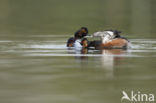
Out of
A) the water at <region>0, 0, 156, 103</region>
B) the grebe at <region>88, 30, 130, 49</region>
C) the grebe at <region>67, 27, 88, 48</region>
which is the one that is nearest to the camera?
the water at <region>0, 0, 156, 103</region>

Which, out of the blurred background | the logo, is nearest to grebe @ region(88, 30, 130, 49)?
the blurred background

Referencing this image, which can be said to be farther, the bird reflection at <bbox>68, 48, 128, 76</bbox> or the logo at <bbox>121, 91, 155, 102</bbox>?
the bird reflection at <bbox>68, 48, 128, 76</bbox>

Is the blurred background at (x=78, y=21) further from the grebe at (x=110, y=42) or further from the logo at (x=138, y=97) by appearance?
the logo at (x=138, y=97)

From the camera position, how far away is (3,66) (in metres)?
13.2

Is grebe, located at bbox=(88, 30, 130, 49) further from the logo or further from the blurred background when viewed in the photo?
the logo

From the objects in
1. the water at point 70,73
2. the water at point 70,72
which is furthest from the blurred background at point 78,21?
the water at point 70,73

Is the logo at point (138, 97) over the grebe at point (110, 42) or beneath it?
beneath

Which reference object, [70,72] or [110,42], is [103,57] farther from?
[70,72]

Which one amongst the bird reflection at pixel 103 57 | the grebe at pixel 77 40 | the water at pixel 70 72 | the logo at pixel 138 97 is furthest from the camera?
the grebe at pixel 77 40

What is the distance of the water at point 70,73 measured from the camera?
971 centimetres

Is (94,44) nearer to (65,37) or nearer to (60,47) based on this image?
(60,47)

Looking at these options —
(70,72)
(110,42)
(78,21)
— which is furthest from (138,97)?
(78,21)

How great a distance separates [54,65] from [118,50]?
11.1 feet

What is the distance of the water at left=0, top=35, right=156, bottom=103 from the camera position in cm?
971
